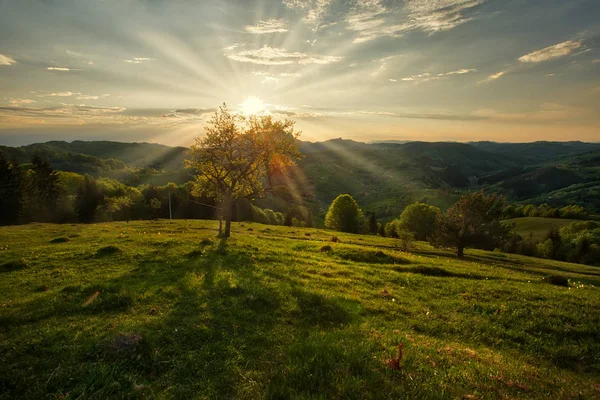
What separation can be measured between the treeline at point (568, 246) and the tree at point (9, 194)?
141m

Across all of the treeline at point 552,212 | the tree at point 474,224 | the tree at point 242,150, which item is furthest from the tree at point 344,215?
the treeline at point 552,212

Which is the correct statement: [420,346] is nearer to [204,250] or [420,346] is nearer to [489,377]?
[489,377]

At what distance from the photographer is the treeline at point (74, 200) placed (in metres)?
81.1

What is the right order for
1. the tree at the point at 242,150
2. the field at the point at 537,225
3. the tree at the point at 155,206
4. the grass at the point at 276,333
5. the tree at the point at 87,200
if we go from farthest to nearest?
the field at the point at 537,225 → the tree at the point at 87,200 → the tree at the point at 155,206 → the tree at the point at 242,150 → the grass at the point at 276,333

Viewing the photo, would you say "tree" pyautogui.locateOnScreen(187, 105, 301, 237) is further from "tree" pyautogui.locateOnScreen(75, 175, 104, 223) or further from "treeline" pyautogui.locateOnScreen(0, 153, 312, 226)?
"tree" pyautogui.locateOnScreen(75, 175, 104, 223)

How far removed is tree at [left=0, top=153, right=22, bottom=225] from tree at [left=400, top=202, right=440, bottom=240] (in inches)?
4921

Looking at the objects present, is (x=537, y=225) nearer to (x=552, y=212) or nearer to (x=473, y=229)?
(x=552, y=212)

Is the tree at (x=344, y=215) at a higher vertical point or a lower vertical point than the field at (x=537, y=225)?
higher

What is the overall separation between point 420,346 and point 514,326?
6702 mm

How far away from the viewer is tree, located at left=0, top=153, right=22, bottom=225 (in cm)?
7875

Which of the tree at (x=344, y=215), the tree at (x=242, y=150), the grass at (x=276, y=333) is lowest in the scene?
the tree at (x=344, y=215)

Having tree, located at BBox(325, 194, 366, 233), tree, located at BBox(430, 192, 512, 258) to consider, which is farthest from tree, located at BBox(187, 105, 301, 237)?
tree, located at BBox(325, 194, 366, 233)

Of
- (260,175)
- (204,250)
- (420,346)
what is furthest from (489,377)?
(260,175)

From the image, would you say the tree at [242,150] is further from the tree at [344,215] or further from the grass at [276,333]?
the tree at [344,215]
